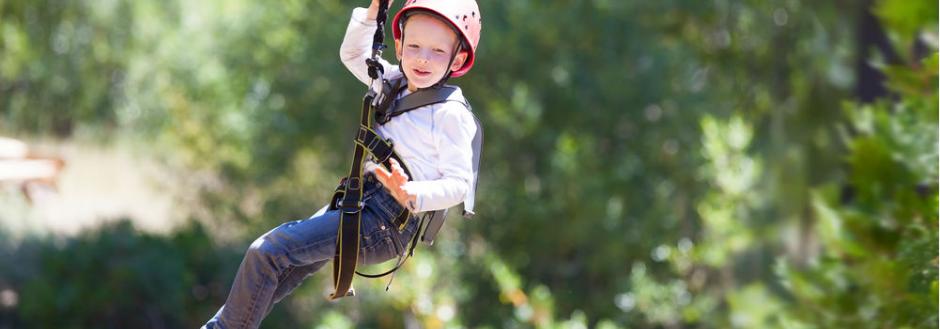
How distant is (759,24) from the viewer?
13.5 meters

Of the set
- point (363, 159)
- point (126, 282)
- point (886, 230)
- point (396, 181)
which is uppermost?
point (126, 282)

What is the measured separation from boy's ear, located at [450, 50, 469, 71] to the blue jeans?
0.34m

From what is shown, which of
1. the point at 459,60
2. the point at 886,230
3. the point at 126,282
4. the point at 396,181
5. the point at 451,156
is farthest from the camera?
the point at 126,282

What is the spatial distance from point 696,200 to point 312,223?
28.4 ft

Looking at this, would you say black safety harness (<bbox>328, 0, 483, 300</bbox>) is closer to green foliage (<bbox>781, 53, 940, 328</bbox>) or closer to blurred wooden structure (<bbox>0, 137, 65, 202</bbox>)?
green foliage (<bbox>781, 53, 940, 328</bbox>)

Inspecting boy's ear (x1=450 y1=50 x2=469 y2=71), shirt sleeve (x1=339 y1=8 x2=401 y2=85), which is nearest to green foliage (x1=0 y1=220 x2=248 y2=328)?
shirt sleeve (x1=339 y1=8 x2=401 y2=85)

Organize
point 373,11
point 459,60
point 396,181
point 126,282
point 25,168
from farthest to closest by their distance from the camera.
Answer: point 25,168 → point 126,282 → point 373,11 → point 459,60 → point 396,181

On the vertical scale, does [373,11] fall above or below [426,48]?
above

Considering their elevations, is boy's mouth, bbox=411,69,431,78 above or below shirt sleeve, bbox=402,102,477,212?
above

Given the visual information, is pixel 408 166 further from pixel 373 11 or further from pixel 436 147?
pixel 373 11

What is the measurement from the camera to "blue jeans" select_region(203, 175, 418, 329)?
2865 mm

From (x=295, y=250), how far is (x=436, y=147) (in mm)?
404

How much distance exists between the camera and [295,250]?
2861mm

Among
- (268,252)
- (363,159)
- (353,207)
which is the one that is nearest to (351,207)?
(353,207)
